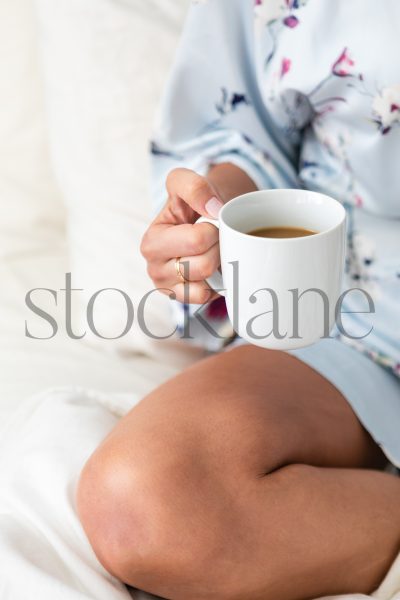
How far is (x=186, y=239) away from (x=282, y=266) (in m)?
0.12

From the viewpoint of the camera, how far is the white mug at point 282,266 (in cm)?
58

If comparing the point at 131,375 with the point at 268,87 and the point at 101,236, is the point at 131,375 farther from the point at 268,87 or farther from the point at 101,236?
the point at 268,87

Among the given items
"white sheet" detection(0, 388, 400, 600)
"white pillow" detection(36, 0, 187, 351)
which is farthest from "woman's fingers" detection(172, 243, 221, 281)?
"white pillow" detection(36, 0, 187, 351)

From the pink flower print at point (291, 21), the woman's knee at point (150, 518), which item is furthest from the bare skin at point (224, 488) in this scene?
the pink flower print at point (291, 21)

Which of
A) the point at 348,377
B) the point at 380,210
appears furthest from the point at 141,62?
the point at 348,377

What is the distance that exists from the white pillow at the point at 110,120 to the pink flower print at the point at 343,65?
1.08 ft

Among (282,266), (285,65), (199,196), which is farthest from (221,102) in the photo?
(282,266)

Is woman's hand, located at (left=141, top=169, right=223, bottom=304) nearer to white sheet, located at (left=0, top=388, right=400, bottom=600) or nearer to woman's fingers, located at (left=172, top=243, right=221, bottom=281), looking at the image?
woman's fingers, located at (left=172, top=243, right=221, bottom=281)

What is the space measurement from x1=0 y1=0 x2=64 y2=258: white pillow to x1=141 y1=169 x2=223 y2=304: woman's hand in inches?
20.0

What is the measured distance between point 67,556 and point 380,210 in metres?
0.47

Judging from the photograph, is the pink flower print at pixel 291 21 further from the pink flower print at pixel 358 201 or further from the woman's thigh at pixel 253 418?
the woman's thigh at pixel 253 418

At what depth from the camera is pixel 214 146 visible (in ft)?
3.03

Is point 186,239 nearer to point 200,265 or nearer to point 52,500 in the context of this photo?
point 200,265

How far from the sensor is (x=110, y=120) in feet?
3.60
